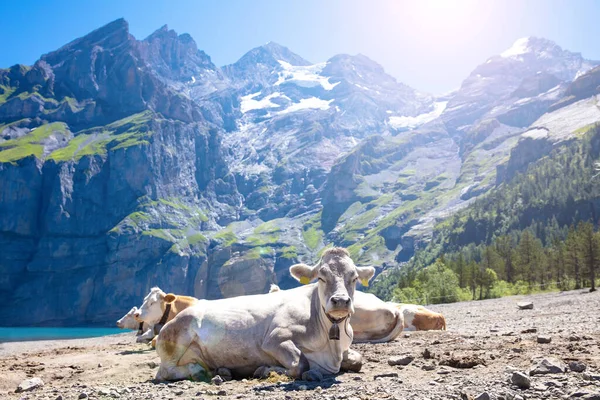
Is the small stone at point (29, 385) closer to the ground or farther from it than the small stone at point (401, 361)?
closer to the ground

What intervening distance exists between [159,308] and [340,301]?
14.2 m

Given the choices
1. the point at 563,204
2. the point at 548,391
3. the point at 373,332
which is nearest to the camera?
the point at 548,391

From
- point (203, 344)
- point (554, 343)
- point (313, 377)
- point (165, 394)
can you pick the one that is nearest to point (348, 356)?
point (313, 377)

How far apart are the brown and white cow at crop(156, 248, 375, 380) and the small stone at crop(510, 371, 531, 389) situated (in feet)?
10.2

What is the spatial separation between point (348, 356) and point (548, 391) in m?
4.44

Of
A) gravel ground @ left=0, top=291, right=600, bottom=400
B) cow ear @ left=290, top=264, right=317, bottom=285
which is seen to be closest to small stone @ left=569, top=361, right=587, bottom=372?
gravel ground @ left=0, top=291, right=600, bottom=400

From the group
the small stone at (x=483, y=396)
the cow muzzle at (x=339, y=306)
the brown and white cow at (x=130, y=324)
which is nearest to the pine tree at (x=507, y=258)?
the brown and white cow at (x=130, y=324)

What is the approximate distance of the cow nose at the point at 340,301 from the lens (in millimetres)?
8711

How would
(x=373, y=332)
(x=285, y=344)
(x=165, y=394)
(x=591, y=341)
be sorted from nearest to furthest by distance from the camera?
(x=165, y=394), (x=285, y=344), (x=591, y=341), (x=373, y=332)

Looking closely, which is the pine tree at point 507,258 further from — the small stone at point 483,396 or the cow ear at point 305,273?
the small stone at point 483,396

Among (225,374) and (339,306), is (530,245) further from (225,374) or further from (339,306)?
(339,306)

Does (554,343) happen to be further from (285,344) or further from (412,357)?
(285,344)

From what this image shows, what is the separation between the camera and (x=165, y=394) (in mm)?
8617

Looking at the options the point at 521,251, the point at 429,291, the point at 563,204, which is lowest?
the point at 429,291
